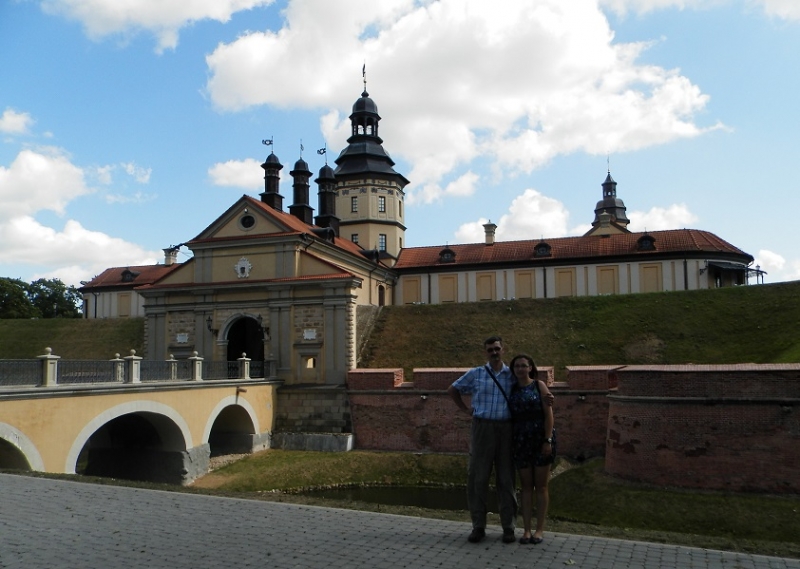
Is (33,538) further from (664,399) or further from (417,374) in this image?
(417,374)

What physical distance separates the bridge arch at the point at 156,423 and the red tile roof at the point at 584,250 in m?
24.8

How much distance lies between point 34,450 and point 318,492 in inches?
364

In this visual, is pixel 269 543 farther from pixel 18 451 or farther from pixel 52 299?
pixel 52 299

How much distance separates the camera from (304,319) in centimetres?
2864

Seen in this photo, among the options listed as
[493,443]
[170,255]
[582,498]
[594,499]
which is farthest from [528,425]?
[170,255]

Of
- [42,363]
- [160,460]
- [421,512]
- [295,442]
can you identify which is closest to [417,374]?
[295,442]

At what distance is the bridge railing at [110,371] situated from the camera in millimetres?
15266

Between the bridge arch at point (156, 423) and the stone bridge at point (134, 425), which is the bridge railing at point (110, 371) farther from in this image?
the bridge arch at point (156, 423)

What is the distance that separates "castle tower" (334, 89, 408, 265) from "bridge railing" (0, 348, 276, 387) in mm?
19726

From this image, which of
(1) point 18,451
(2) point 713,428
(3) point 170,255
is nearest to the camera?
(1) point 18,451

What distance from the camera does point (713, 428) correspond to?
17.0 metres

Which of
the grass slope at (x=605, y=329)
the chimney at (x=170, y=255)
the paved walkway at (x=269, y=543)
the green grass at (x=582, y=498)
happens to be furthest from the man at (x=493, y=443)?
the chimney at (x=170, y=255)

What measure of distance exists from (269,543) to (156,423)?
610 inches

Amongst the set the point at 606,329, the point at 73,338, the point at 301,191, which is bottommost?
the point at 73,338
